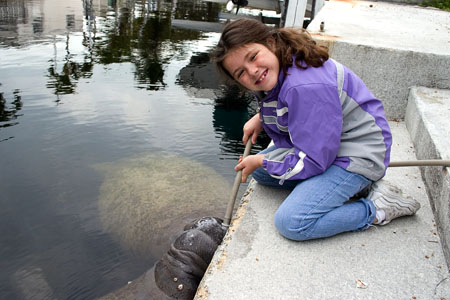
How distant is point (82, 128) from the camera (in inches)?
206

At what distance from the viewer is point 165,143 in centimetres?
514

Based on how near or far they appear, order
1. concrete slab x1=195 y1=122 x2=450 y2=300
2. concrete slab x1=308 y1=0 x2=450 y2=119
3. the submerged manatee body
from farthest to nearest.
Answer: concrete slab x1=308 y1=0 x2=450 y2=119, the submerged manatee body, concrete slab x1=195 y1=122 x2=450 y2=300

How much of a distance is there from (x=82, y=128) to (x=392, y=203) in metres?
4.07

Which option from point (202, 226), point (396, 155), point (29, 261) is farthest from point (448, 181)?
point (29, 261)

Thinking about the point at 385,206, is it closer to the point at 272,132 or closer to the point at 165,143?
the point at 272,132

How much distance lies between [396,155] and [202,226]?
149 cm

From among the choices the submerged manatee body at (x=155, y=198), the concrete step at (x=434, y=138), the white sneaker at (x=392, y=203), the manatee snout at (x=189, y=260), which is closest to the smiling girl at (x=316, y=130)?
the white sneaker at (x=392, y=203)

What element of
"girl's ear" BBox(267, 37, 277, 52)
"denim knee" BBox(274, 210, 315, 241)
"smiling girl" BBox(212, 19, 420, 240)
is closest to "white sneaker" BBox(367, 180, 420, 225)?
"smiling girl" BBox(212, 19, 420, 240)

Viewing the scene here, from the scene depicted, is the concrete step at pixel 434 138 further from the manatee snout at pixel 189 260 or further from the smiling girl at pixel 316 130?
the manatee snout at pixel 189 260

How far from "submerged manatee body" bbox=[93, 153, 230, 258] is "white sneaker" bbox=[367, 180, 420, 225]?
5.64ft

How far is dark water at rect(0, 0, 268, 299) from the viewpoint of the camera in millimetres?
3178

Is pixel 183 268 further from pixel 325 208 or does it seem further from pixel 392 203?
pixel 392 203

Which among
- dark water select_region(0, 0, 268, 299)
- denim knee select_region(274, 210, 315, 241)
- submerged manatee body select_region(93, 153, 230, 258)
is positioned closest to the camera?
denim knee select_region(274, 210, 315, 241)

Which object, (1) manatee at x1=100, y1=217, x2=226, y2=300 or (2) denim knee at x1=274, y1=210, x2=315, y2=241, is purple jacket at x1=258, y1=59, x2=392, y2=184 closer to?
(2) denim knee at x1=274, y1=210, x2=315, y2=241
